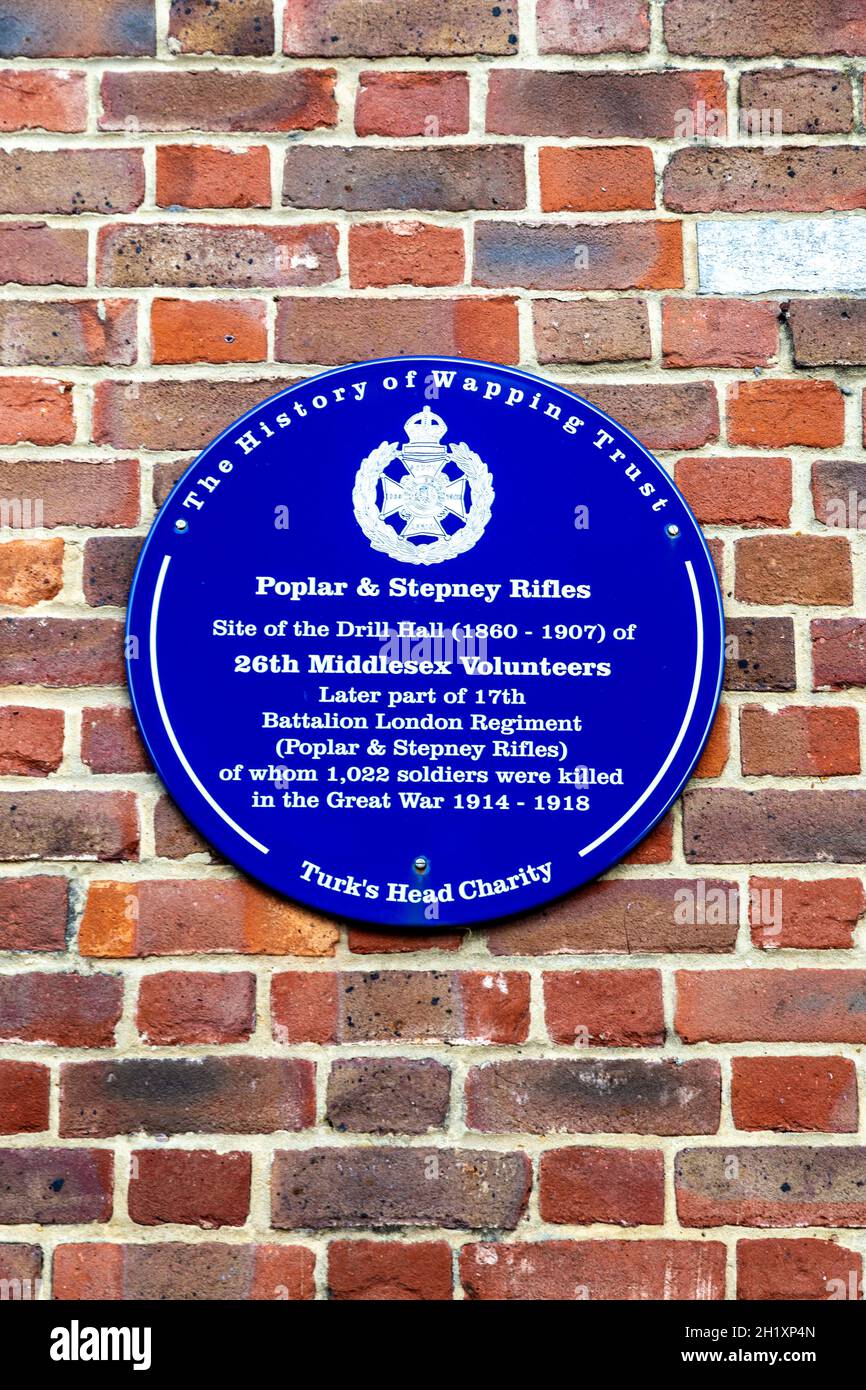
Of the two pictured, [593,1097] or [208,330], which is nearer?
[593,1097]

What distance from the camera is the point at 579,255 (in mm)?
1769

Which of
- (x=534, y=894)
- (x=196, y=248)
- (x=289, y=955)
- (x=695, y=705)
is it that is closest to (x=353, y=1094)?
(x=289, y=955)

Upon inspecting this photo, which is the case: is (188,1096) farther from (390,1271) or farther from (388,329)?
(388,329)

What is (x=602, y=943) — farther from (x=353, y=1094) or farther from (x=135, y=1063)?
(x=135, y=1063)

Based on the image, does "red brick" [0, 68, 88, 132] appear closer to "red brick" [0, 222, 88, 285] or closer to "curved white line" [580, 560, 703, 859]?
"red brick" [0, 222, 88, 285]

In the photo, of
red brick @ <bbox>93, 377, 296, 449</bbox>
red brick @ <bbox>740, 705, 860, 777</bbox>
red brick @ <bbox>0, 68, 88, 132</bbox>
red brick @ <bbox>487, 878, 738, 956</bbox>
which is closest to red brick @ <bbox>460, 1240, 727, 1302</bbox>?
red brick @ <bbox>487, 878, 738, 956</bbox>

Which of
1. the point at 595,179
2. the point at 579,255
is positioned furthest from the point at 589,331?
the point at 595,179

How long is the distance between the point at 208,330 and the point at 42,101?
1.23 feet

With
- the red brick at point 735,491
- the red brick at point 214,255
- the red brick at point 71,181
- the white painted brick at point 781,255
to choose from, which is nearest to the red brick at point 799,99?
the white painted brick at point 781,255

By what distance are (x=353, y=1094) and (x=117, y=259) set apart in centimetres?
107

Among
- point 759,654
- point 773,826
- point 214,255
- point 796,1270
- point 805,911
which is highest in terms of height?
point 214,255

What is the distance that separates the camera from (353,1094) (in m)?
1.61

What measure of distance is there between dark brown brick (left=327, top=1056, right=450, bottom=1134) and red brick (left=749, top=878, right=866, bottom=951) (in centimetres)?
42

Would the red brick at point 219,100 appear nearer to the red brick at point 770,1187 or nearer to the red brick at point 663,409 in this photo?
the red brick at point 663,409
